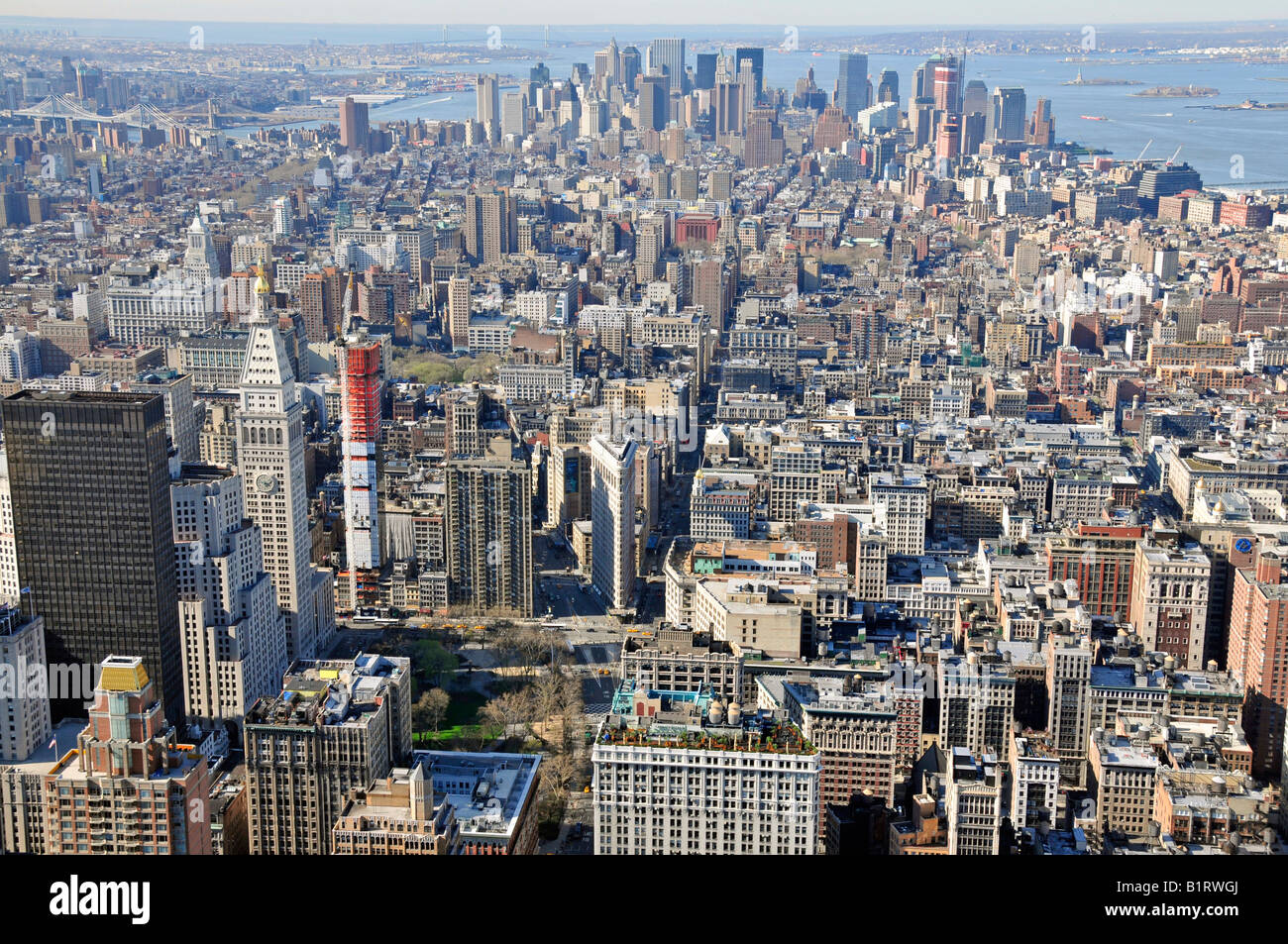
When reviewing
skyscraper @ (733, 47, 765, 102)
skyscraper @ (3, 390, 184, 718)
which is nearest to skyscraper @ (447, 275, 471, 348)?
skyscraper @ (3, 390, 184, 718)

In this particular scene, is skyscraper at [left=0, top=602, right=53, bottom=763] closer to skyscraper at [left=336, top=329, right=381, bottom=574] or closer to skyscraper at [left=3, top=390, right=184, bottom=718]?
skyscraper at [left=3, top=390, right=184, bottom=718]

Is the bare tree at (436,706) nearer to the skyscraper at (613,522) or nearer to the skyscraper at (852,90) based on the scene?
the skyscraper at (613,522)

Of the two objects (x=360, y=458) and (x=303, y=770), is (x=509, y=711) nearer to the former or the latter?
(x=303, y=770)

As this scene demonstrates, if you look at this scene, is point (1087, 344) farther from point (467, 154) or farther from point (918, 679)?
point (467, 154)

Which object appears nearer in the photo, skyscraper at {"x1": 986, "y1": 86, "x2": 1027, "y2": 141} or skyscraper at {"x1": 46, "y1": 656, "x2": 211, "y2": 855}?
skyscraper at {"x1": 46, "y1": 656, "x2": 211, "y2": 855}

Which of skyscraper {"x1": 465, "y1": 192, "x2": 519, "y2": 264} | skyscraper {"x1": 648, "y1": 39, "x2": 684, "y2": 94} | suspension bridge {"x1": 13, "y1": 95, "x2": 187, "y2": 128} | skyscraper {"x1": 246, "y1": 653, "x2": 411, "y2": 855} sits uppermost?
skyscraper {"x1": 648, "y1": 39, "x2": 684, "y2": 94}

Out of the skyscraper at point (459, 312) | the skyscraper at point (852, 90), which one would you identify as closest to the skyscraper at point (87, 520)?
the skyscraper at point (459, 312)

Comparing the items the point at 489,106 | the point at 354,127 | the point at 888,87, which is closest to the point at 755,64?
the point at 888,87
